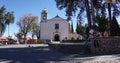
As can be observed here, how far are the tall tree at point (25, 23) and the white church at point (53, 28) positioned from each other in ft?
46.9

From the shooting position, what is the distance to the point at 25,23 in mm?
94562

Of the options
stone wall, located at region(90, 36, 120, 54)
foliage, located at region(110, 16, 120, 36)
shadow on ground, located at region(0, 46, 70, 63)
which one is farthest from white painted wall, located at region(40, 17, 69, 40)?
shadow on ground, located at region(0, 46, 70, 63)

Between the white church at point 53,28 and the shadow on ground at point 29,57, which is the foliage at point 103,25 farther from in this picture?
the shadow on ground at point 29,57

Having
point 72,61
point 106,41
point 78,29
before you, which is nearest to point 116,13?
point 106,41

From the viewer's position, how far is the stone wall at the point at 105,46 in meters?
23.4

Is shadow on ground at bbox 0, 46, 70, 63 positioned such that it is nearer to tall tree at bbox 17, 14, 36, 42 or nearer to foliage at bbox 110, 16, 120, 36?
foliage at bbox 110, 16, 120, 36

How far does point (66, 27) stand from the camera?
80.4 metres

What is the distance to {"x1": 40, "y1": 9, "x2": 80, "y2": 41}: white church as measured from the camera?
7994cm

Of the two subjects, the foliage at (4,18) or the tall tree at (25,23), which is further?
the tall tree at (25,23)

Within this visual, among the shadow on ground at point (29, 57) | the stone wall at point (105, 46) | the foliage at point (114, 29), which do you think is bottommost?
the shadow on ground at point (29, 57)

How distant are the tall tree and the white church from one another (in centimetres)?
1429

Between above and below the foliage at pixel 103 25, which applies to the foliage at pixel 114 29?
below

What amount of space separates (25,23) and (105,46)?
73.0m

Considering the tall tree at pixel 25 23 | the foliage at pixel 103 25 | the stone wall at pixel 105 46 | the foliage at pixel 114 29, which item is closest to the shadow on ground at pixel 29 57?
the stone wall at pixel 105 46
